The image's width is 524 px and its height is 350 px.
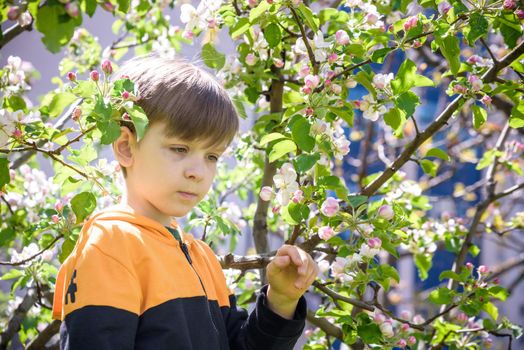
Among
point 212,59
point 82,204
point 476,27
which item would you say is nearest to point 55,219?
point 82,204

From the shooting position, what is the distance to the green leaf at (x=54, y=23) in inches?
45.6

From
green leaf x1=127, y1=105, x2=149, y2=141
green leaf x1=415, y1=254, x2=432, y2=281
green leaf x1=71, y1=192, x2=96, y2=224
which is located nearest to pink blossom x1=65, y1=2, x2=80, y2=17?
green leaf x1=127, y1=105, x2=149, y2=141

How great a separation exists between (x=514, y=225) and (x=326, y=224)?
126 cm

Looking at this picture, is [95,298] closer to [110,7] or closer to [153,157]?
[153,157]

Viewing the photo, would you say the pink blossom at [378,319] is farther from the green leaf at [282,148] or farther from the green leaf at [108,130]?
the green leaf at [108,130]

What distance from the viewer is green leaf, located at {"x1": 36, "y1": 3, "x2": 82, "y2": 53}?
3.80 feet

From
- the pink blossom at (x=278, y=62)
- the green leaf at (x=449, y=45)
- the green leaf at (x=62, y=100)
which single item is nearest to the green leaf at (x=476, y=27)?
the green leaf at (x=449, y=45)

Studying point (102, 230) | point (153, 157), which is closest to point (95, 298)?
point (102, 230)

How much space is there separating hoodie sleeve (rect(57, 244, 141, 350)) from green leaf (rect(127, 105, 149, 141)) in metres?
0.22

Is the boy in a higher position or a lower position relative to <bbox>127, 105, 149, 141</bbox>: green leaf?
lower

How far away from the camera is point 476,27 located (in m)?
1.78

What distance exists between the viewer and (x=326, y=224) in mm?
1847

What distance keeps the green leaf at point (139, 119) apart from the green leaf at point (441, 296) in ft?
3.67

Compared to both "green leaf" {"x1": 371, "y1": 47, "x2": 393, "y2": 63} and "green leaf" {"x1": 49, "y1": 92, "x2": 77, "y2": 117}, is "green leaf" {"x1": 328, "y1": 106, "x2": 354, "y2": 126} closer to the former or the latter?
"green leaf" {"x1": 371, "y1": 47, "x2": 393, "y2": 63}
